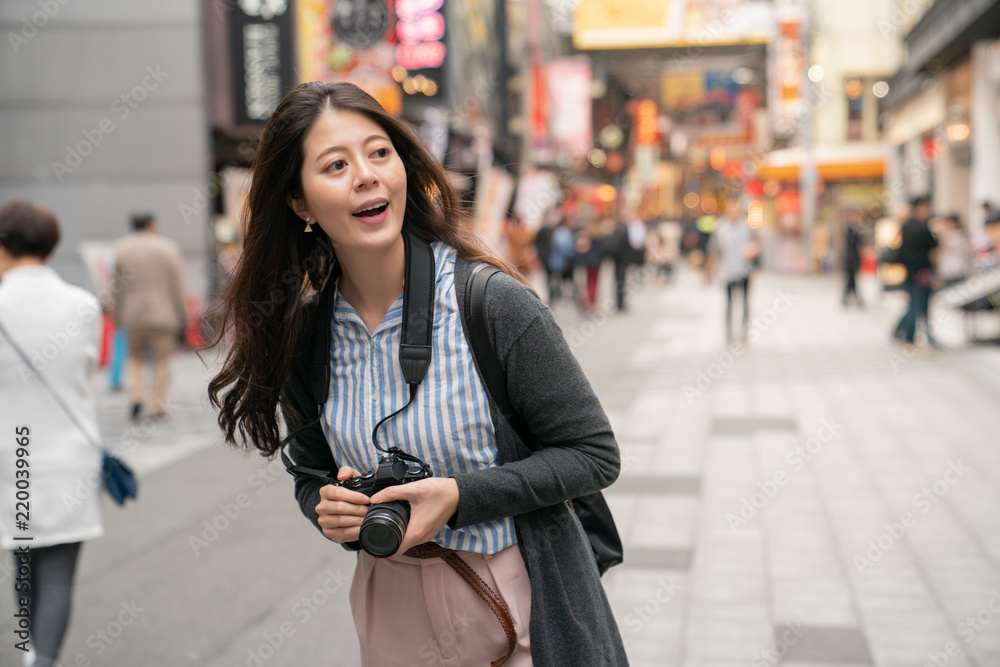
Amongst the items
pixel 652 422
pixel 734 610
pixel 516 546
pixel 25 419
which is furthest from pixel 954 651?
pixel 652 422

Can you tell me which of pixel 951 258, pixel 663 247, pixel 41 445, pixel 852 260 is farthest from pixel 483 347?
pixel 663 247

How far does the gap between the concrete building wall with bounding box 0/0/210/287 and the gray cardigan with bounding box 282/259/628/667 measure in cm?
1425

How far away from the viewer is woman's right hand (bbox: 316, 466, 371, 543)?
66.9 inches

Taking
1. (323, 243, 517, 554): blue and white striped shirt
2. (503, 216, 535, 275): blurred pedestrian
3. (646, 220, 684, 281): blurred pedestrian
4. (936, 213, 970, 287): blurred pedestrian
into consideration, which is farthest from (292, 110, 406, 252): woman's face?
(646, 220, 684, 281): blurred pedestrian

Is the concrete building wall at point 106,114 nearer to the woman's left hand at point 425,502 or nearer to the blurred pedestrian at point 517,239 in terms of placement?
the blurred pedestrian at point 517,239

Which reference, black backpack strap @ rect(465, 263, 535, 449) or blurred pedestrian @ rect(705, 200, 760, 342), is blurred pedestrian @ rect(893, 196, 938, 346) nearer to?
blurred pedestrian @ rect(705, 200, 760, 342)

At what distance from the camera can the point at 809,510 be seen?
6148 mm

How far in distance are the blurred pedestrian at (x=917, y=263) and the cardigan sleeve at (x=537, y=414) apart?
12.0 meters

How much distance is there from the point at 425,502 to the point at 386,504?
8 centimetres

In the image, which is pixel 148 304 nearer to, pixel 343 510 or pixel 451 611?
pixel 451 611

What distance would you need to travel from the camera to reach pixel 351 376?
1.94 metres

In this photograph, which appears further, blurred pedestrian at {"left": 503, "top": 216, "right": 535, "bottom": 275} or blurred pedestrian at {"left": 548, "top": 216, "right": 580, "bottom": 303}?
blurred pedestrian at {"left": 503, "top": 216, "right": 535, "bottom": 275}

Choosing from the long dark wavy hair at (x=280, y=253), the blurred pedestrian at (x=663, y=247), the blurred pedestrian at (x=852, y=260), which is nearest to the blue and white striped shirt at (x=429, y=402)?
the long dark wavy hair at (x=280, y=253)

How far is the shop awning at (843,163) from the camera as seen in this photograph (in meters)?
34.4
